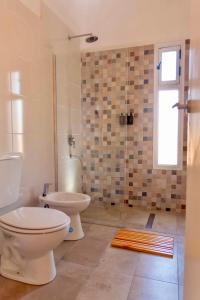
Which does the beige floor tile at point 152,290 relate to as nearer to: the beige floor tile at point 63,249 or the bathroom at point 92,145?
the bathroom at point 92,145

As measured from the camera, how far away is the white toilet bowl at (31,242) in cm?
137

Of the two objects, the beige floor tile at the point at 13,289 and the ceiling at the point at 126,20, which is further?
the ceiling at the point at 126,20

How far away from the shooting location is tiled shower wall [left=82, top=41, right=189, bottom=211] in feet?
9.31

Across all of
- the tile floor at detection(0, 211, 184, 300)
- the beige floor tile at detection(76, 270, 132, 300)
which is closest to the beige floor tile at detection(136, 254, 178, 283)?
the tile floor at detection(0, 211, 184, 300)

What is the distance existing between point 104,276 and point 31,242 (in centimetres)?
58

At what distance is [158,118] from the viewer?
113 inches

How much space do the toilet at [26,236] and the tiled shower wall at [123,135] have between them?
140 cm

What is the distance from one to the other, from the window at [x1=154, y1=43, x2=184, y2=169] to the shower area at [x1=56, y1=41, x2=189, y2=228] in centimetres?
8

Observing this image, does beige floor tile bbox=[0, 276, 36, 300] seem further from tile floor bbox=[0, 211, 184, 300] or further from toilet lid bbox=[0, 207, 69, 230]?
toilet lid bbox=[0, 207, 69, 230]

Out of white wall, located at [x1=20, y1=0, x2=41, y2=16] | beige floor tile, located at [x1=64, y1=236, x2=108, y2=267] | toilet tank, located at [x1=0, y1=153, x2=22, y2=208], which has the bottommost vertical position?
beige floor tile, located at [x1=64, y1=236, x2=108, y2=267]

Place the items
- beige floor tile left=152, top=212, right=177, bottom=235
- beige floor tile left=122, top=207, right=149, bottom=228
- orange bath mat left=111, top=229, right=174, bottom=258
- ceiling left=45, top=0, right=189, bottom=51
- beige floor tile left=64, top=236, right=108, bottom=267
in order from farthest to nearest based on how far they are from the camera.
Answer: ceiling left=45, top=0, right=189, bottom=51 < beige floor tile left=122, top=207, right=149, bottom=228 < beige floor tile left=152, top=212, right=177, bottom=235 < orange bath mat left=111, top=229, right=174, bottom=258 < beige floor tile left=64, top=236, right=108, bottom=267

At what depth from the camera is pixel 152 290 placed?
1.45 m

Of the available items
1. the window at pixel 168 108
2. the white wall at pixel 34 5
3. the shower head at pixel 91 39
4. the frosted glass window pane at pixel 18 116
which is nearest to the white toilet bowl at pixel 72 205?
the frosted glass window pane at pixel 18 116

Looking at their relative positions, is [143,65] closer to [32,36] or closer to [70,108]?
[70,108]
